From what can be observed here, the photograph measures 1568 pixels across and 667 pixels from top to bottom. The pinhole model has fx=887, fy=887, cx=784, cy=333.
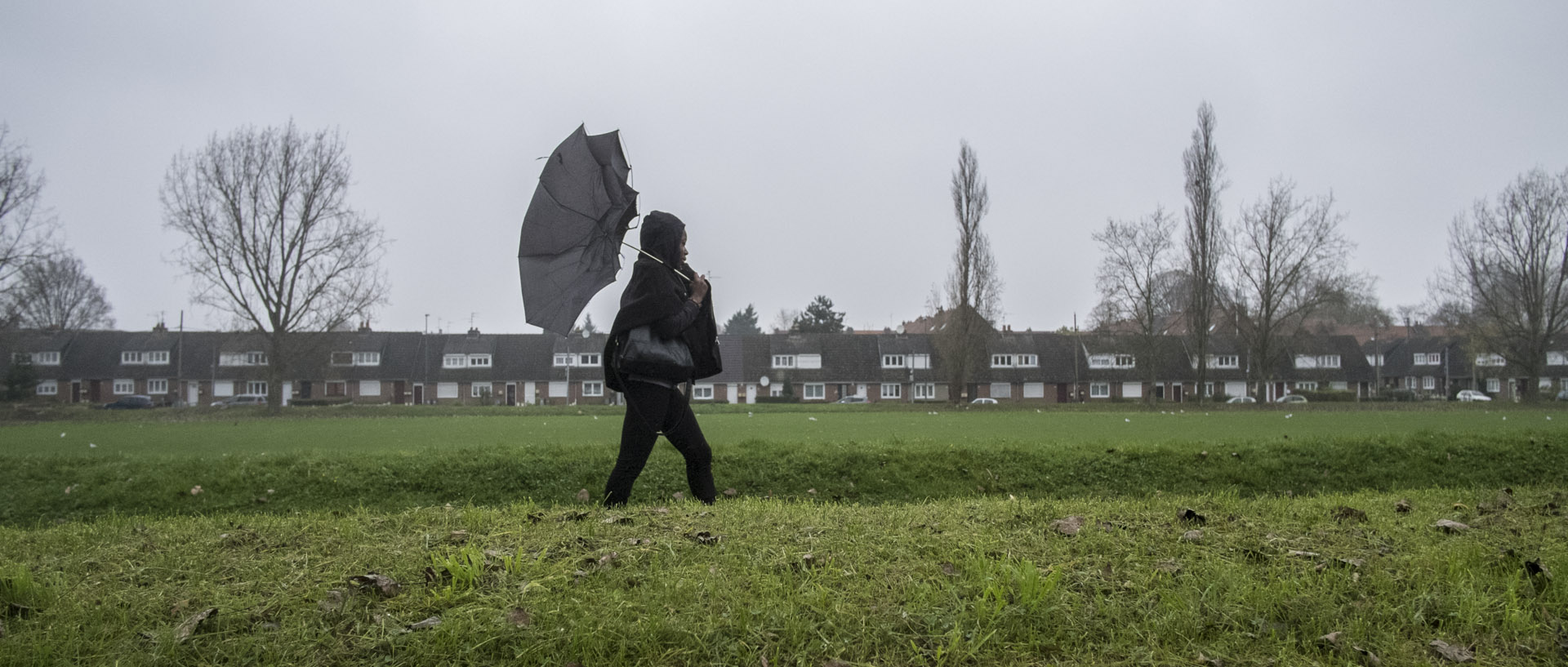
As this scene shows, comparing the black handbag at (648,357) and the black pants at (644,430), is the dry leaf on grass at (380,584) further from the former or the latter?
the black handbag at (648,357)

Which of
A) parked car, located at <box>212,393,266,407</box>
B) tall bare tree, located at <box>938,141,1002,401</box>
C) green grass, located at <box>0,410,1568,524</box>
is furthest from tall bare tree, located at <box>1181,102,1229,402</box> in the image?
parked car, located at <box>212,393,266,407</box>

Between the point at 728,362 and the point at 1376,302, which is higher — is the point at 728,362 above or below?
below

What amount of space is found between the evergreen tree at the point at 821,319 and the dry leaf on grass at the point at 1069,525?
9322 centimetres

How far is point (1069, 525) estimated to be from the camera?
424 cm

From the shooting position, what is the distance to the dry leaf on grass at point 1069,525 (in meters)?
4.10

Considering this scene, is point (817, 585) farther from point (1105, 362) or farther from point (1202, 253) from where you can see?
point (1105, 362)

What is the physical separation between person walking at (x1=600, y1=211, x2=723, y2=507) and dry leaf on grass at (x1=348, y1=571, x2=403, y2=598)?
265 cm

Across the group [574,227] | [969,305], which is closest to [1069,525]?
[574,227]

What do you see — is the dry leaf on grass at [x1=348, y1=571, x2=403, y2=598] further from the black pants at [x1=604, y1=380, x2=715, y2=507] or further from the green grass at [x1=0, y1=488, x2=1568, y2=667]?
the black pants at [x1=604, y1=380, x2=715, y2=507]

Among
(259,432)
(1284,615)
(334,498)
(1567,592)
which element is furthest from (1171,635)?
(259,432)

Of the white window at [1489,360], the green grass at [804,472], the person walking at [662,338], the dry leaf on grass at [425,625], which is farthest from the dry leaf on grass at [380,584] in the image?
the white window at [1489,360]

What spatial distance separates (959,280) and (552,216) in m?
51.2

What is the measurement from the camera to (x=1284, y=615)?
3.12 meters

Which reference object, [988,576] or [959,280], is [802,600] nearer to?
[988,576]
